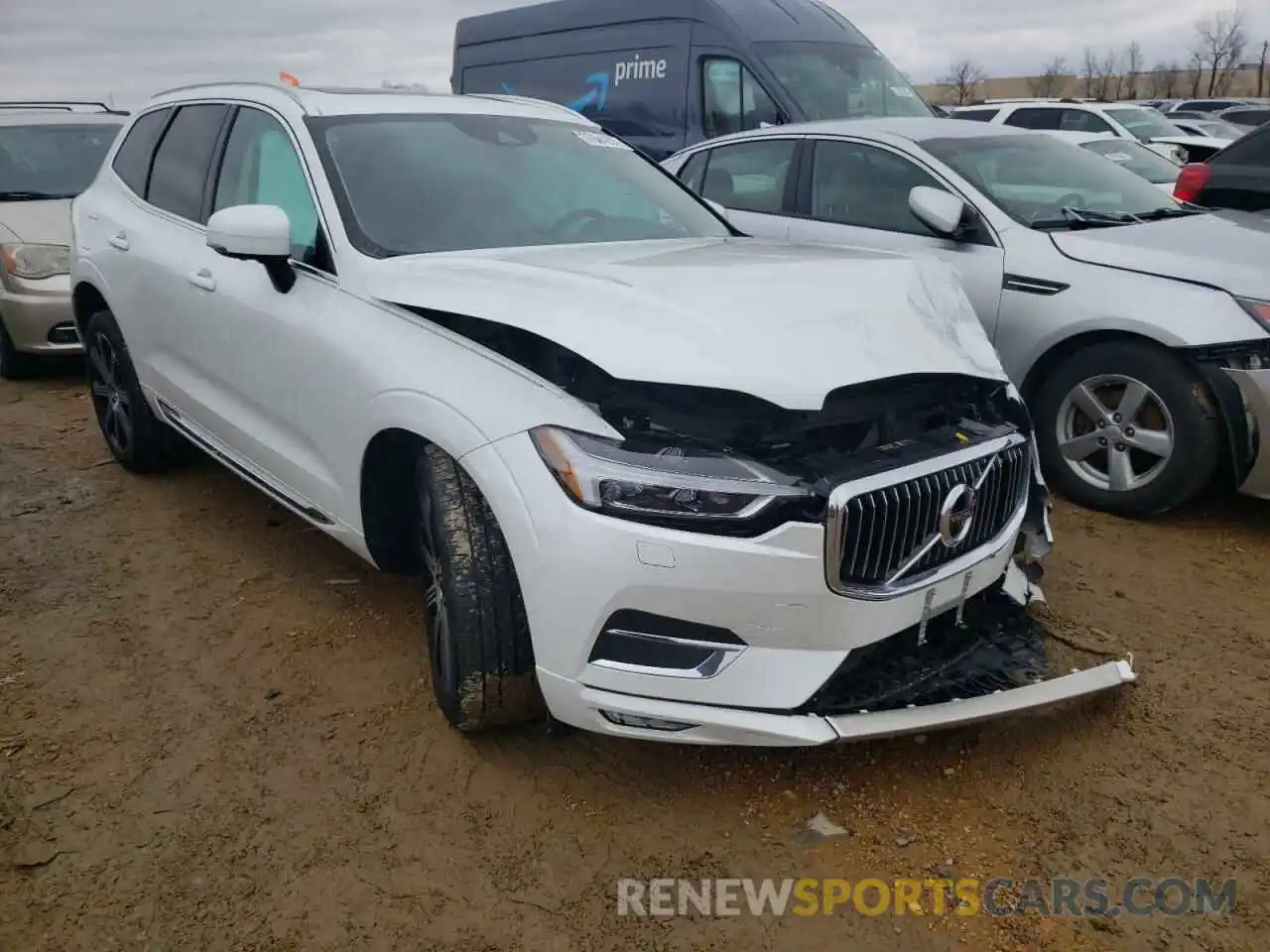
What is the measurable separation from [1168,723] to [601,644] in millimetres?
1661

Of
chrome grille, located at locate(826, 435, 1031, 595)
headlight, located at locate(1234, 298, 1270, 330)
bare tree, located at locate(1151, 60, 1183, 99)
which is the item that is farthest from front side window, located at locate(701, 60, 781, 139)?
bare tree, located at locate(1151, 60, 1183, 99)

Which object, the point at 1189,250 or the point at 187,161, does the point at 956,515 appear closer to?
the point at 1189,250

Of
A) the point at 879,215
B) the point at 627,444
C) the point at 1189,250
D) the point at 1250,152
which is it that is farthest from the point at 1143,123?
the point at 627,444

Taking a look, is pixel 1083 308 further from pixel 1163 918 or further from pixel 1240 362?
pixel 1163 918

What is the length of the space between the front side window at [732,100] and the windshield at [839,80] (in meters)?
0.20

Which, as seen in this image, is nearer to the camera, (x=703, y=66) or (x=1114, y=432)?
(x=1114, y=432)

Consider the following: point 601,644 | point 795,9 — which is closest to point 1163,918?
point 601,644

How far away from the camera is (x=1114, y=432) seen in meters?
4.23

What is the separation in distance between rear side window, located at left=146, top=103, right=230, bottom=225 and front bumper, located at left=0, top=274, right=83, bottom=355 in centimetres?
274

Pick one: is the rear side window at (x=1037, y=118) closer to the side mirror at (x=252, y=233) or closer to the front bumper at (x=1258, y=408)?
the front bumper at (x=1258, y=408)

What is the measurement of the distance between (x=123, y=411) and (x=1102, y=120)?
12952mm

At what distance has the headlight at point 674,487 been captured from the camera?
224 cm

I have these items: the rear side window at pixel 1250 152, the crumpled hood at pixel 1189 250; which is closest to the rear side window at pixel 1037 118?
the rear side window at pixel 1250 152

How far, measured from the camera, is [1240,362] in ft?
12.7
